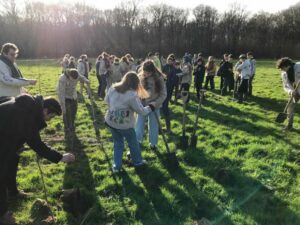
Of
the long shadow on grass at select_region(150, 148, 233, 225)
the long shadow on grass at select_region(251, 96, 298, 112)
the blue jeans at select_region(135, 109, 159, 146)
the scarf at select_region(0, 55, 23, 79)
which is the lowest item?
the long shadow on grass at select_region(251, 96, 298, 112)

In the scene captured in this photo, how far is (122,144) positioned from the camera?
22.4 feet

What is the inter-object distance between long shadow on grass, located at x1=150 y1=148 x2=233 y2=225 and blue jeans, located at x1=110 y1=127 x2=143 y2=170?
2.50 feet

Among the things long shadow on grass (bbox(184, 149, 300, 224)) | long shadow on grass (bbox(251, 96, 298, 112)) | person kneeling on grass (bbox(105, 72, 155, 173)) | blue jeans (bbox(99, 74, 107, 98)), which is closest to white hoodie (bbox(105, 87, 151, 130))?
person kneeling on grass (bbox(105, 72, 155, 173))

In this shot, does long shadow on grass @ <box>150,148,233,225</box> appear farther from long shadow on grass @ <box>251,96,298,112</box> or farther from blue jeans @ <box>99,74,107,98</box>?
blue jeans @ <box>99,74,107,98</box>

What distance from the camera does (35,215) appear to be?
5418mm

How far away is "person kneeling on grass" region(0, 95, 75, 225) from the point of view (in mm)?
4406

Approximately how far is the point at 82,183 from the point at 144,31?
7165 cm

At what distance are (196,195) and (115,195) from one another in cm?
140

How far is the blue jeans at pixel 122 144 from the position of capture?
21.9ft

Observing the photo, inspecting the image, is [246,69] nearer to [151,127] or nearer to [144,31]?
[151,127]

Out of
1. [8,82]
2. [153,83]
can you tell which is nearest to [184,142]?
[153,83]

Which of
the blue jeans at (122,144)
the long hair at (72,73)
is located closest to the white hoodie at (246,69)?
the long hair at (72,73)

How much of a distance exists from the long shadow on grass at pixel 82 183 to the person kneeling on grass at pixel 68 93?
2.40 feet

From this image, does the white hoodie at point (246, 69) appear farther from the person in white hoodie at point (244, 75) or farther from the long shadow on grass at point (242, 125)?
the long shadow on grass at point (242, 125)
